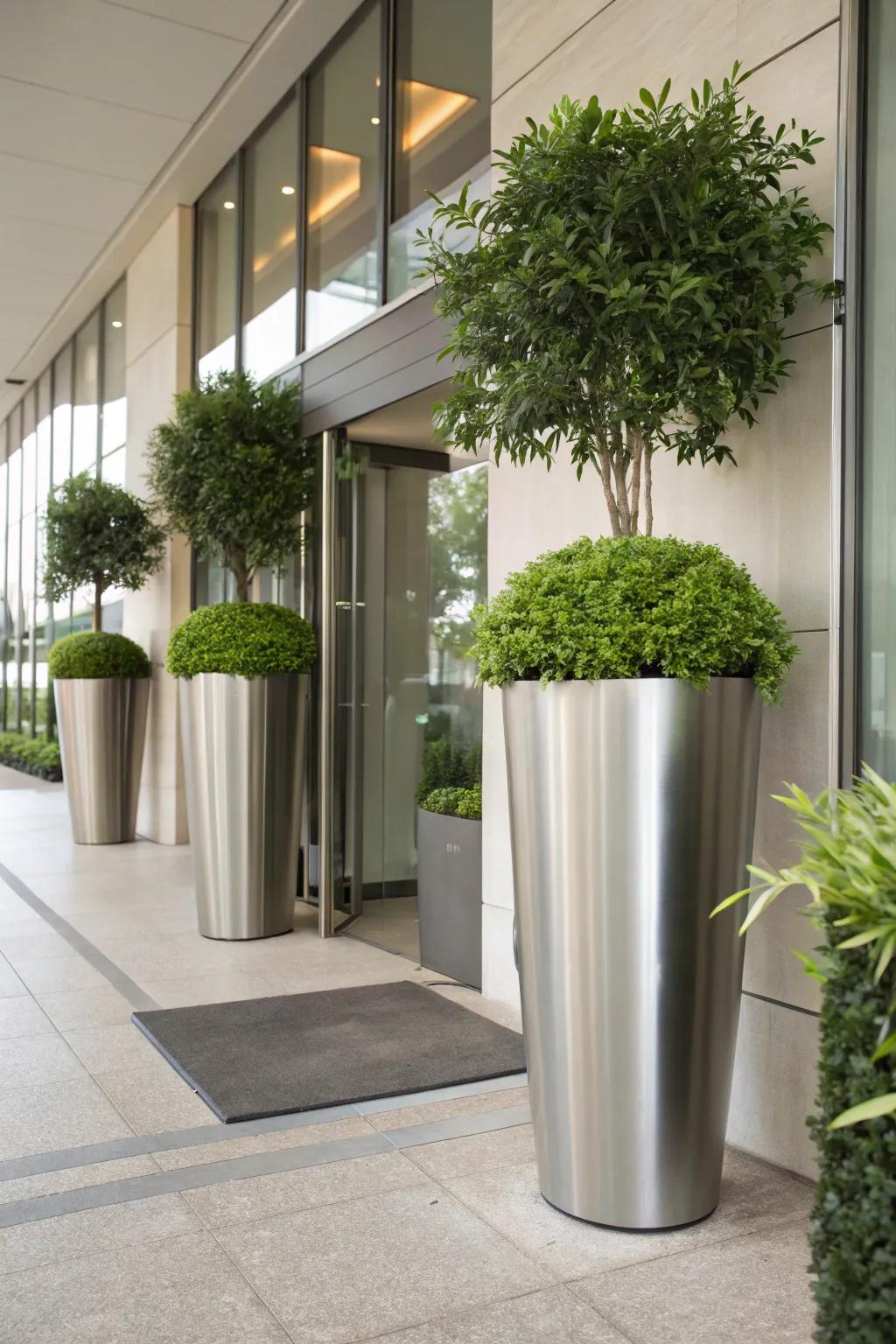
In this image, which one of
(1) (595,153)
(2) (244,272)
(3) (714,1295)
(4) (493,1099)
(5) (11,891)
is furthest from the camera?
(2) (244,272)

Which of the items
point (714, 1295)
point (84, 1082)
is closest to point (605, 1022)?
point (714, 1295)

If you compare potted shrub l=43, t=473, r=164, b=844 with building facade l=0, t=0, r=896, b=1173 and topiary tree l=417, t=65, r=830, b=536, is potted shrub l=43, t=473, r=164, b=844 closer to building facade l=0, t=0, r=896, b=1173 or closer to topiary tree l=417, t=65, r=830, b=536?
building facade l=0, t=0, r=896, b=1173

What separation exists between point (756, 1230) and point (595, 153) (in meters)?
2.45

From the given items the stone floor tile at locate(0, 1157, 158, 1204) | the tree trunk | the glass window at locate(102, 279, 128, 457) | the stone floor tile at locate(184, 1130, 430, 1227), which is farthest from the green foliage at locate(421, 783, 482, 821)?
the glass window at locate(102, 279, 128, 457)

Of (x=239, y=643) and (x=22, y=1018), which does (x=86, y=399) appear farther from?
(x=22, y=1018)

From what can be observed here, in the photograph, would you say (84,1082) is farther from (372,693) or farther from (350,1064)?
(372,693)

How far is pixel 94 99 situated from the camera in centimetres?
668

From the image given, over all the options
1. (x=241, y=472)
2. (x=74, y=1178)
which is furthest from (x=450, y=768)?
(x=74, y=1178)

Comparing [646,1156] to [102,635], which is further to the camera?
[102,635]

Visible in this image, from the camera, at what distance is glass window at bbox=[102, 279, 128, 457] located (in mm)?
9781

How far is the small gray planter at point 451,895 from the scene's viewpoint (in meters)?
4.61

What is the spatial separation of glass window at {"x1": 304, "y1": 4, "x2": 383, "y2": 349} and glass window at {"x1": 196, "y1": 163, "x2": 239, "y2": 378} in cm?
126

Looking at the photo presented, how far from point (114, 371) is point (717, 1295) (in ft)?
30.5

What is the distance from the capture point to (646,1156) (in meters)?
2.53
